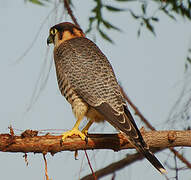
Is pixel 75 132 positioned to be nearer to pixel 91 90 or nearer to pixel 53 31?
pixel 91 90

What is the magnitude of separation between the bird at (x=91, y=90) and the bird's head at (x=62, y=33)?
10 cm

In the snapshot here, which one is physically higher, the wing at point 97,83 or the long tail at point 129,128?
the wing at point 97,83

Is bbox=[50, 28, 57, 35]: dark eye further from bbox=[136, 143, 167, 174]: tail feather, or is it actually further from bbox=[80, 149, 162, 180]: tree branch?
bbox=[136, 143, 167, 174]: tail feather

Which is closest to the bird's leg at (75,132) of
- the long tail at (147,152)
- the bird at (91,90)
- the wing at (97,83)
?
the bird at (91,90)

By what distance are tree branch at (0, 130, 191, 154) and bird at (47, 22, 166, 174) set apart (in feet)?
0.23

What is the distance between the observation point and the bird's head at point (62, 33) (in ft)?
15.1

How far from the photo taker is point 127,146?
3.61 meters

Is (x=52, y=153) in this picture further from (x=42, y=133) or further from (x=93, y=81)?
(x=93, y=81)

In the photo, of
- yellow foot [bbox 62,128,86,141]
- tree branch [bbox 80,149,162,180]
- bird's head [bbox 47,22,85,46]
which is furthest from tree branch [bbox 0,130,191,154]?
bird's head [bbox 47,22,85,46]

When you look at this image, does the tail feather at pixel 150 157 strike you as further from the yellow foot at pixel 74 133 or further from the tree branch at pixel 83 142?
the yellow foot at pixel 74 133

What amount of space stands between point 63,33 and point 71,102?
3.16 ft

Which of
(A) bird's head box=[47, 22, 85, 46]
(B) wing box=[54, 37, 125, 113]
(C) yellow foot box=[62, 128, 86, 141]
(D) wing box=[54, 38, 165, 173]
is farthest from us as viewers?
(A) bird's head box=[47, 22, 85, 46]

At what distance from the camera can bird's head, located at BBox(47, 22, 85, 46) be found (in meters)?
4.60

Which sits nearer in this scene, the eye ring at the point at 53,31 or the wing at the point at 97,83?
the wing at the point at 97,83
